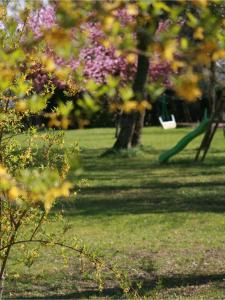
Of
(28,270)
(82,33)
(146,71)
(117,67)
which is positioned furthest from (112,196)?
(117,67)

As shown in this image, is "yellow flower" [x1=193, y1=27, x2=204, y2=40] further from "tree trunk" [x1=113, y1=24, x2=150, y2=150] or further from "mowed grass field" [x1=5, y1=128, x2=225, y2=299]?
"tree trunk" [x1=113, y1=24, x2=150, y2=150]

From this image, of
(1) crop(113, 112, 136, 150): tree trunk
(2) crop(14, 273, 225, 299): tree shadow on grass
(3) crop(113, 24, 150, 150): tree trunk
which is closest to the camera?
(2) crop(14, 273, 225, 299): tree shadow on grass

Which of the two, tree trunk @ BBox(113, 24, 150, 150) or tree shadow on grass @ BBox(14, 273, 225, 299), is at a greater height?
tree trunk @ BBox(113, 24, 150, 150)

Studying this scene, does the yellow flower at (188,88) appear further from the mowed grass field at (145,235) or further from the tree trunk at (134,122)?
the tree trunk at (134,122)

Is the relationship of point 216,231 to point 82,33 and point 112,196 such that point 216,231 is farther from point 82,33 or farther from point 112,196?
point 82,33

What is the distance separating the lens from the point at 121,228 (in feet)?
32.3

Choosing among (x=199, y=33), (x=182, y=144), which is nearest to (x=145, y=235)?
(x=199, y=33)

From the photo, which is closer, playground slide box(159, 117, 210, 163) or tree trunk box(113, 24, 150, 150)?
playground slide box(159, 117, 210, 163)

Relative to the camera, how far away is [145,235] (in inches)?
366

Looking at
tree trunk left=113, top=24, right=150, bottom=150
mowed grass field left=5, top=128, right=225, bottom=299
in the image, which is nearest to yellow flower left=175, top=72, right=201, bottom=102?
mowed grass field left=5, top=128, right=225, bottom=299

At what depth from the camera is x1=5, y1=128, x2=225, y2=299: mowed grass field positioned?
6.60 m

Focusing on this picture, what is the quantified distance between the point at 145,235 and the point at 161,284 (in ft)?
9.72

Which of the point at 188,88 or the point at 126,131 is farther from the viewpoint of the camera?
the point at 126,131

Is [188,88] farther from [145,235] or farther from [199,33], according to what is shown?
[145,235]
